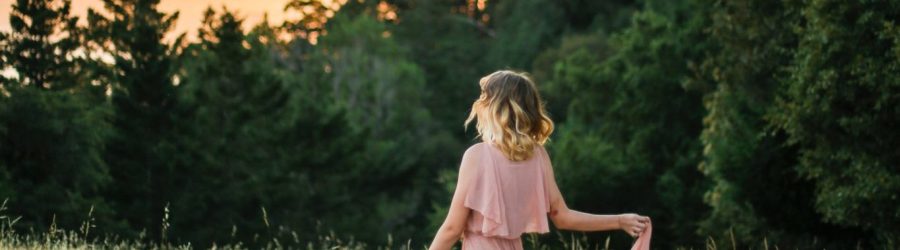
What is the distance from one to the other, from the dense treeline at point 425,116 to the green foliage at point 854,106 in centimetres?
4

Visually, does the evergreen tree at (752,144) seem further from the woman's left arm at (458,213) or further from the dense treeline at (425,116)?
the woman's left arm at (458,213)

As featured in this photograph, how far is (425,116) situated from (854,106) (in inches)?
1928

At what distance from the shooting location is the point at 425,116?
234ft

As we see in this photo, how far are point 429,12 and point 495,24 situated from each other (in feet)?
12.9

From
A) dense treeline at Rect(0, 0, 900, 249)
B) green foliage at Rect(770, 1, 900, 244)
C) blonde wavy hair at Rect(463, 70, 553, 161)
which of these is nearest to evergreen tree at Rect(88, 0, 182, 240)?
dense treeline at Rect(0, 0, 900, 249)

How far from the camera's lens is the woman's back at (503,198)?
6105 millimetres

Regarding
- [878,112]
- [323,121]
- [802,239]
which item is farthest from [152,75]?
[878,112]

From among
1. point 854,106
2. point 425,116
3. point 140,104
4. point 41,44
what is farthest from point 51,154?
point 425,116

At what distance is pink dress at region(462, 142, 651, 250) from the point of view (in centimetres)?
611

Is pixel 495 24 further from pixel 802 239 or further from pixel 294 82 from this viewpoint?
pixel 802 239

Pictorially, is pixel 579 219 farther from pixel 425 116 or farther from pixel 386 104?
pixel 386 104

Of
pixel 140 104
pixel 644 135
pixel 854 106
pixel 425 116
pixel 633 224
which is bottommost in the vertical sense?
pixel 633 224

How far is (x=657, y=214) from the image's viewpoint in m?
39.8

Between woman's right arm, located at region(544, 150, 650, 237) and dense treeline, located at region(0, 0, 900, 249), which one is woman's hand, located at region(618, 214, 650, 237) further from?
dense treeline, located at region(0, 0, 900, 249)
